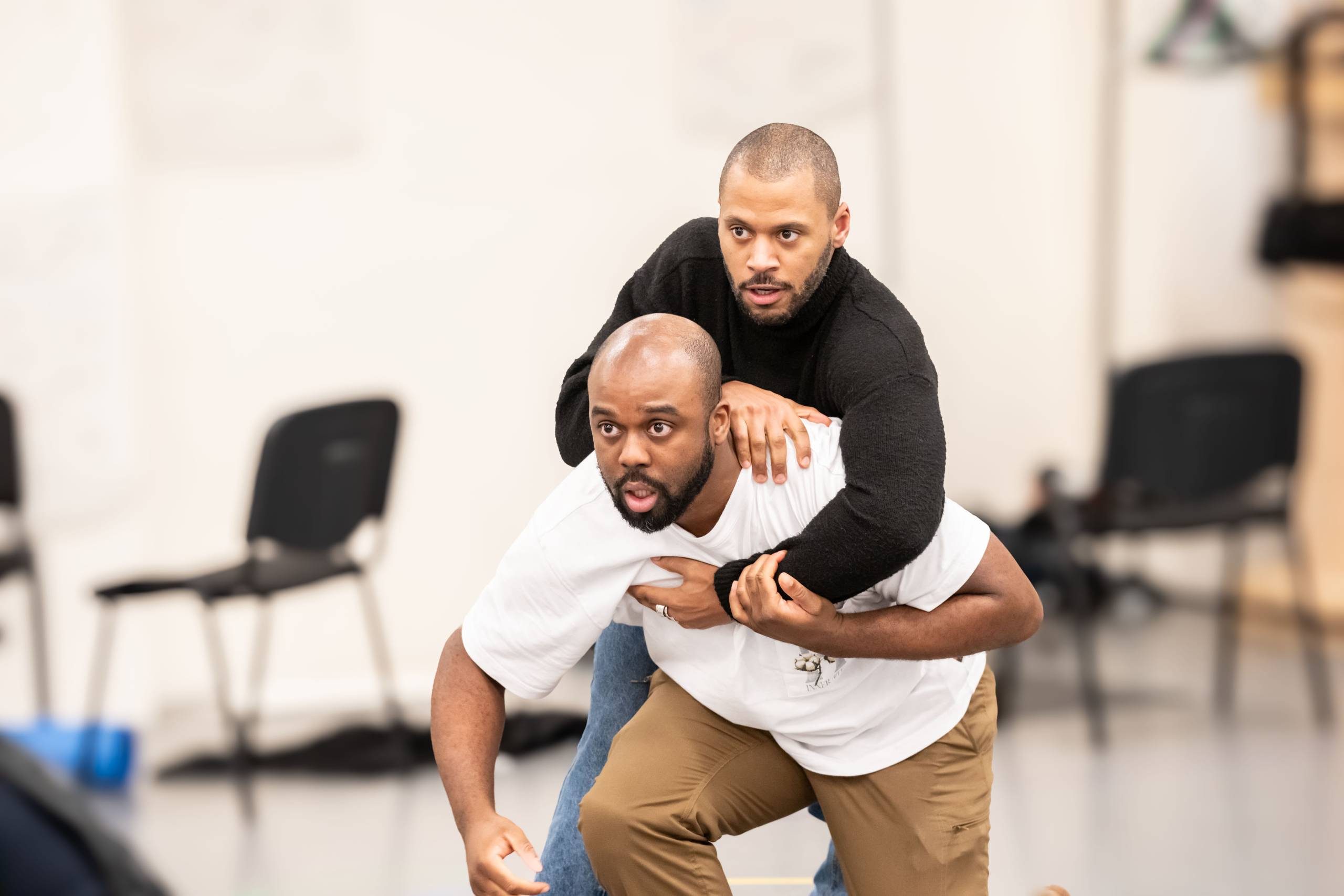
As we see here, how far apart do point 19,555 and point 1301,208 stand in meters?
4.24

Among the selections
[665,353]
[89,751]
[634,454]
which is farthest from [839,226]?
[89,751]

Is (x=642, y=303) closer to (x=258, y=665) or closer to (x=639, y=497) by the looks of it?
(x=639, y=497)

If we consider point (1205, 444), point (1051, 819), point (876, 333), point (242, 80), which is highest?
point (242, 80)

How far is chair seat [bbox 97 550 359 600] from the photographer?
3.72 metres

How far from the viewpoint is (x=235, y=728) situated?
Result: 13.6 ft

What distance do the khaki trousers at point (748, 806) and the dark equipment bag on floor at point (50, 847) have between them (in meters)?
0.74

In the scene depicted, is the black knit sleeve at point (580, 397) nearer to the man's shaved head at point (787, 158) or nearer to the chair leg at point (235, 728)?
the man's shaved head at point (787, 158)

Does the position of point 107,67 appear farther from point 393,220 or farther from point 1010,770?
point 1010,770

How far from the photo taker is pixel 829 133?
4719 mm

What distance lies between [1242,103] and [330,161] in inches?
121

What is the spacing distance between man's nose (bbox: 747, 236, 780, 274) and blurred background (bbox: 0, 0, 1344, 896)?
2.33 m

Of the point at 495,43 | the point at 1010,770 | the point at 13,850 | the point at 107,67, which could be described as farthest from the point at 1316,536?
the point at 13,850

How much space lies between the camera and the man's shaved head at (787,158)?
1808mm

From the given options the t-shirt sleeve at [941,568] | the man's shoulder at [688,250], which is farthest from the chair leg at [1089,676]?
the man's shoulder at [688,250]
